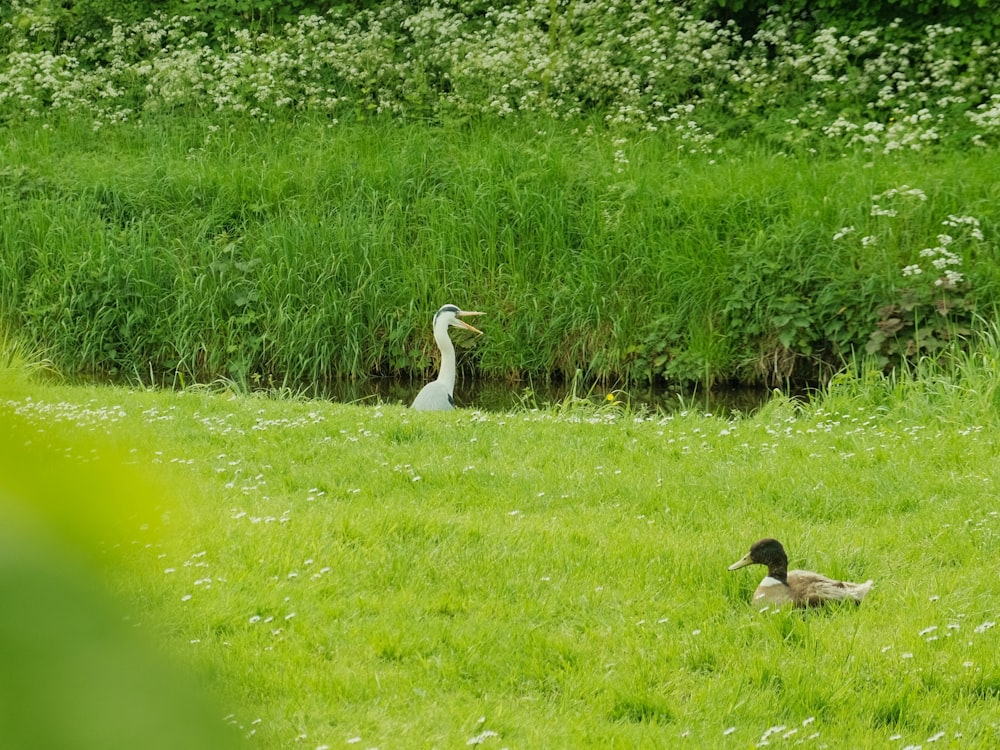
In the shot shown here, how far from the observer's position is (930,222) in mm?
9438

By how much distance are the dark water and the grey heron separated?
0.49m

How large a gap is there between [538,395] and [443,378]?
1.53 metres

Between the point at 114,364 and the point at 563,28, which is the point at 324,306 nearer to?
the point at 114,364

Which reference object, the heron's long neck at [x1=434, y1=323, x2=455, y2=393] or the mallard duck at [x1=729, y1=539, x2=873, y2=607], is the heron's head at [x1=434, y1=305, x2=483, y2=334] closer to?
the heron's long neck at [x1=434, y1=323, x2=455, y2=393]

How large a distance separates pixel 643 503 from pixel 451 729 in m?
2.10

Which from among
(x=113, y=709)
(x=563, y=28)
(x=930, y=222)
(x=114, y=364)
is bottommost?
(x=114, y=364)

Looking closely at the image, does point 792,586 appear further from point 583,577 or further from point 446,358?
point 446,358

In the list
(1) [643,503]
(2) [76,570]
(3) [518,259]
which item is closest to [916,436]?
(1) [643,503]

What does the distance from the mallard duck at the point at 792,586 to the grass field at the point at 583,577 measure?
60 mm

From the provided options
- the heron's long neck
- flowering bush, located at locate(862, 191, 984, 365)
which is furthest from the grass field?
flowering bush, located at locate(862, 191, 984, 365)

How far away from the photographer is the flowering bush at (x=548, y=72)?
1168cm

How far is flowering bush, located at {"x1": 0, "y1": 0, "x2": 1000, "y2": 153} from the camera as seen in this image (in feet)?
38.3

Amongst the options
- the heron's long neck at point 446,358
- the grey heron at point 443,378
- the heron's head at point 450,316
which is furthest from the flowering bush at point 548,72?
the heron's long neck at point 446,358

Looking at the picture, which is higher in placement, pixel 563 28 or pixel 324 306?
pixel 563 28
